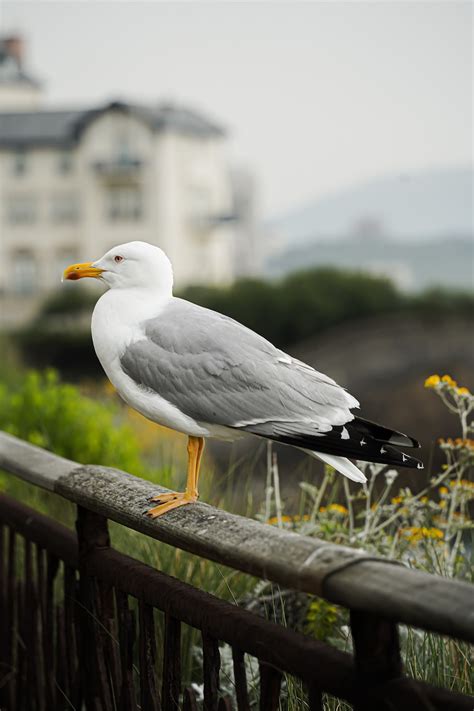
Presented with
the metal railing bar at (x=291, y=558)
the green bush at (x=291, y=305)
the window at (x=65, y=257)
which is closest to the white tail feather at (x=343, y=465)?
the metal railing bar at (x=291, y=558)

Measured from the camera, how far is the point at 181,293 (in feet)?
72.3

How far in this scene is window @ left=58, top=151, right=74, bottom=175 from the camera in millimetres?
28453

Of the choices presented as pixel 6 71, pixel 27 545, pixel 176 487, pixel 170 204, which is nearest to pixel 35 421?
pixel 176 487

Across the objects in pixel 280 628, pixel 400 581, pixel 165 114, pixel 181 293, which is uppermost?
pixel 165 114

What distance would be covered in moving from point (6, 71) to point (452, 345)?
2308 centimetres

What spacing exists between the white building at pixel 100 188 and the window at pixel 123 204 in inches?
1.1

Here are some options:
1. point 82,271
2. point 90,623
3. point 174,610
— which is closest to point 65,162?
point 90,623

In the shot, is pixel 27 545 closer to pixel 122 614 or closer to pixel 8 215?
pixel 122 614

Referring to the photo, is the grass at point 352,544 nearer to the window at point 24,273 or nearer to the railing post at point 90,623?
the railing post at point 90,623

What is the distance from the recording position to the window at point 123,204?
93.0ft

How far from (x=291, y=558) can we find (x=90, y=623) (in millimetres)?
796

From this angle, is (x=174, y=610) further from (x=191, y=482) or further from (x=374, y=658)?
(x=374, y=658)

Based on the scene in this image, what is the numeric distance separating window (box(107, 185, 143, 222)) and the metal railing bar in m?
26.7

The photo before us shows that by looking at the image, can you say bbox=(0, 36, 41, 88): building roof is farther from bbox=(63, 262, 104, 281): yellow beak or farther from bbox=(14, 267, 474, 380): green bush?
bbox=(63, 262, 104, 281): yellow beak
